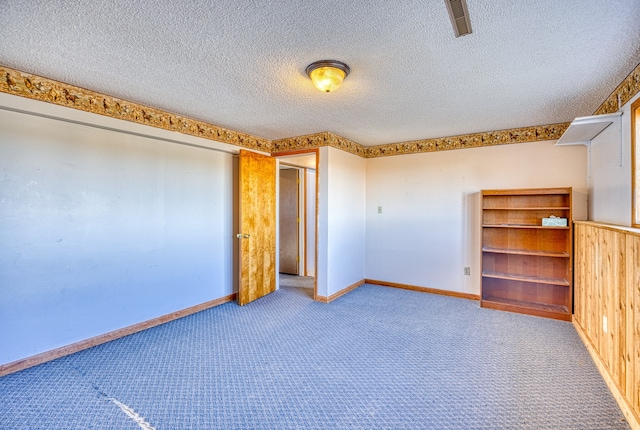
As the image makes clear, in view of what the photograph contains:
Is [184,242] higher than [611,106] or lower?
lower

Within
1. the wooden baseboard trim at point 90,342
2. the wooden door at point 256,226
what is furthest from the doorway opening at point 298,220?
the wooden baseboard trim at point 90,342

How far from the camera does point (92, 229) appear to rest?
9.22 feet

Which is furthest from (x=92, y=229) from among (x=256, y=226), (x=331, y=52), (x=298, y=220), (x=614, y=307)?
(x=614, y=307)

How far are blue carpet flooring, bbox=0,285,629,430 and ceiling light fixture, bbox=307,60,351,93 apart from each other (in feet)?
7.32

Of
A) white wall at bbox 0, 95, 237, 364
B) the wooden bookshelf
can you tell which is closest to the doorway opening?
white wall at bbox 0, 95, 237, 364

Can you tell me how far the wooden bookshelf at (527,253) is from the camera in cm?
362

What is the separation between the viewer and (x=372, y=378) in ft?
7.59

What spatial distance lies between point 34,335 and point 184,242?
1495 millimetres

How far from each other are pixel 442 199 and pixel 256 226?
9.04 ft

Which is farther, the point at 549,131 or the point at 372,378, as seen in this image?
the point at 549,131

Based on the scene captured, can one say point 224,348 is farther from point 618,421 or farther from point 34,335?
point 618,421

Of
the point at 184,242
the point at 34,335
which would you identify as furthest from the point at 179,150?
the point at 34,335

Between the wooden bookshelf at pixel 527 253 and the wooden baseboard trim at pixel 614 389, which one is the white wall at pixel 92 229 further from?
the wooden baseboard trim at pixel 614 389

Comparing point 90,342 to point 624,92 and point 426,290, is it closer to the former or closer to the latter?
point 426,290
